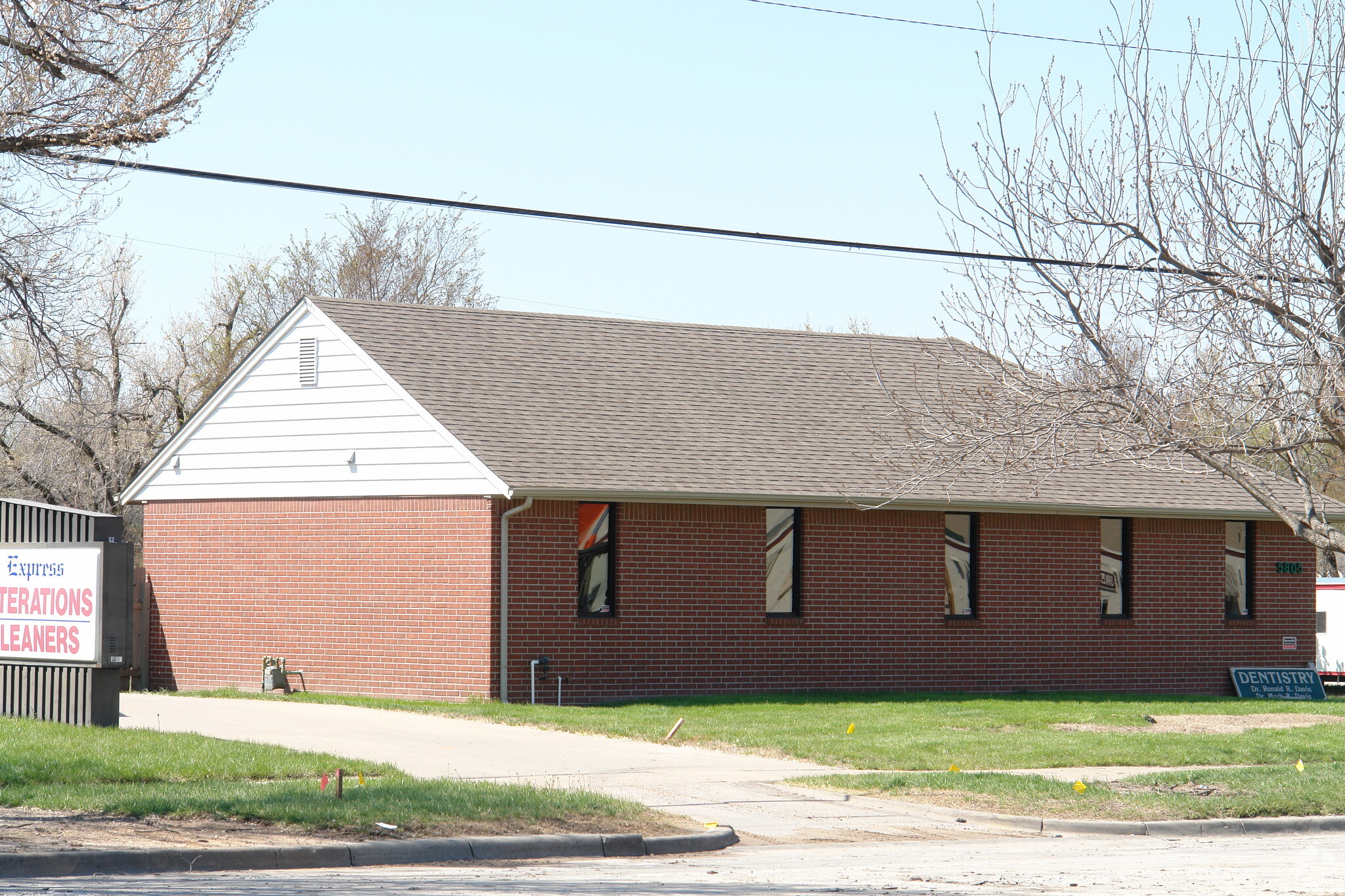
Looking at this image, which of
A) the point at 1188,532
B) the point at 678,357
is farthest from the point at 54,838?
the point at 1188,532

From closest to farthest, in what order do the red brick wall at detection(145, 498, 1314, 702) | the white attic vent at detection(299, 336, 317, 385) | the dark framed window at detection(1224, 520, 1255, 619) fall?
the red brick wall at detection(145, 498, 1314, 702)
the white attic vent at detection(299, 336, 317, 385)
the dark framed window at detection(1224, 520, 1255, 619)

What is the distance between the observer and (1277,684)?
27.4 metres

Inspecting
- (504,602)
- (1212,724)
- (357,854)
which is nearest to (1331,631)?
(1212,724)

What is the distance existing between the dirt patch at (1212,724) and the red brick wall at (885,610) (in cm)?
412

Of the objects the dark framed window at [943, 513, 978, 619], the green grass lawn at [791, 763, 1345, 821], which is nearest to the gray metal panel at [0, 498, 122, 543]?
the green grass lawn at [791, 763, 1345, 821]

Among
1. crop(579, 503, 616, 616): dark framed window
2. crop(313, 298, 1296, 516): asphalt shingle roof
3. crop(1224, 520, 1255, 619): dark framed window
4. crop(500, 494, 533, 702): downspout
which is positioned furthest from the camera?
crop(1224, 520, 1255, 619): dark framed window

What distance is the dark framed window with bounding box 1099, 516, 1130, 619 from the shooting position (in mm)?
26578

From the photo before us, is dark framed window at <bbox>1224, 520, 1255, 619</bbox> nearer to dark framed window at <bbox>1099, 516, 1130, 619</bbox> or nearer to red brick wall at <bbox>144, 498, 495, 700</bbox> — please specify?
dark framed window at <bbox>1099, 516, 1130, 619</bbox>

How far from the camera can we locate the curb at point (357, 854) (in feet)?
31.6

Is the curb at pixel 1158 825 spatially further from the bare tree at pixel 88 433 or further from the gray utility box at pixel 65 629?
the bare tree at pixel 88 433

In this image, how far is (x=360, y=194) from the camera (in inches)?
720

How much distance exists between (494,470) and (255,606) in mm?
5482

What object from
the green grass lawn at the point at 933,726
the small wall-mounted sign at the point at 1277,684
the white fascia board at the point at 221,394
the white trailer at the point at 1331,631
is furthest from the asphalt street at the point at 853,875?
the white trailer at the point at 1331,631

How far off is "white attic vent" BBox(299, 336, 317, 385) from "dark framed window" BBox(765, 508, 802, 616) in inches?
276
